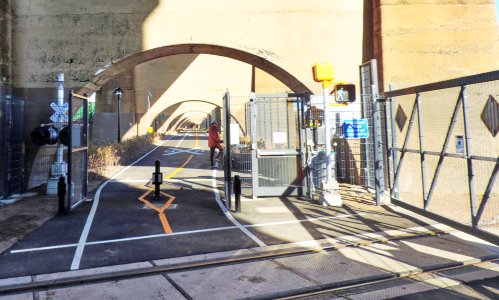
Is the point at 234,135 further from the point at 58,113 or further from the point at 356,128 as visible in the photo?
the point at 58,113

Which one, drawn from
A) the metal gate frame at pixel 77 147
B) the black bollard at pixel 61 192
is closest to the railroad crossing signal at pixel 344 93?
the metal gate frame at pixel 77 147

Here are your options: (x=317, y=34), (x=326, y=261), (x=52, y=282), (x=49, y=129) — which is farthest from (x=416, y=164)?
(x=49, y=129)

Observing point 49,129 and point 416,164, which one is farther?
point 416,164

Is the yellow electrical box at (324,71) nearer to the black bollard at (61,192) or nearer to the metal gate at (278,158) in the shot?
the metal gate at (278,158)

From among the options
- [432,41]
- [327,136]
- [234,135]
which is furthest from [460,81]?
[432,41]

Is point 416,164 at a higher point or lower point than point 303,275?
higher

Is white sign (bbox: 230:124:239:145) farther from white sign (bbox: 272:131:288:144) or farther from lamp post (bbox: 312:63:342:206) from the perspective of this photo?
lamp post (bbox: 312:63:342:206)

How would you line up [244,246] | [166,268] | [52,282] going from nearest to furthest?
1. [52,282]
2. [166,268]
3. [244,246]

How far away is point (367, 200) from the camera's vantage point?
29.8 feet

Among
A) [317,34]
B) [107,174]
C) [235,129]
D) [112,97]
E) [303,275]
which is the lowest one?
[303,275]

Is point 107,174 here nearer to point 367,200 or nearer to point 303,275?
point 367,200

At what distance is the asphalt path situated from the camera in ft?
16.4

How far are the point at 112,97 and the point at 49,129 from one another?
25394 millimetres

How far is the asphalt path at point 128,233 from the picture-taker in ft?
16.4
